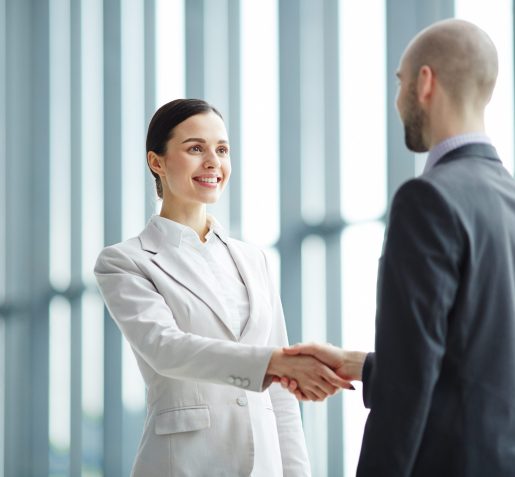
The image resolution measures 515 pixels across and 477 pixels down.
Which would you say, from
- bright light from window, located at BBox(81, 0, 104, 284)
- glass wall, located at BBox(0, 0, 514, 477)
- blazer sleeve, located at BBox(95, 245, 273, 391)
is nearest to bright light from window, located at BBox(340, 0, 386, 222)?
glass wall, located at BBox(0, 0, 514, 477)

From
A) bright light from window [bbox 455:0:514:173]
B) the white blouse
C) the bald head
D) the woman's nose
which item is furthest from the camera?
bright light from window [bbox 455:0:514:173]

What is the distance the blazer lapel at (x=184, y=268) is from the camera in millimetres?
2412


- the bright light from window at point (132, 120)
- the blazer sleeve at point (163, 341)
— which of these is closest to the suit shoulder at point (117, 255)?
the blazer sleeve at point (163, 341)

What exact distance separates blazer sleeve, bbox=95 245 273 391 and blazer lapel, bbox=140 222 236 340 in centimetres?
8

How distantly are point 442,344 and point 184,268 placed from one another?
3.38 ft

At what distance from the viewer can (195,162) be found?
257cm

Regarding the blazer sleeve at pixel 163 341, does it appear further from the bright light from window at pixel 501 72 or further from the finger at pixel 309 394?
the bright light from window at pixel 501 72

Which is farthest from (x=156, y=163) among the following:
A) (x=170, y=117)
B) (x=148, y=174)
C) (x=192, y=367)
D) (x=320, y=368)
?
(x=148, y=174)

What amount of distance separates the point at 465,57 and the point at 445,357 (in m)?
0.62

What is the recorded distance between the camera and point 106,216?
5.02m

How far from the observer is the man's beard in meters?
1.83

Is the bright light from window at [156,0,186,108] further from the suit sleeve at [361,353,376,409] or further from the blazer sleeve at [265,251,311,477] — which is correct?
the suit sleeve at [361,353,376,409]

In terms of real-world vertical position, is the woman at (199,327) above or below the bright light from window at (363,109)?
below

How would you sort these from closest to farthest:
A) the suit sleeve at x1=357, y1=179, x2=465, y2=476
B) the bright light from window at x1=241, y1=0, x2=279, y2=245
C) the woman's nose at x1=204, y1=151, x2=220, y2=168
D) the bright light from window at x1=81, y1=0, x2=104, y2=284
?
the suit sleeve at x1=357, y1=179, x2=465, y2=476 → the woman's nose at x1=204, y1=151, x2=220, y2=168 → the bright light from window at x1=241, y1=0, x2=279, y2=245 → the bright light from window at x1=81, y1=0, x2=104, y2=284
